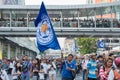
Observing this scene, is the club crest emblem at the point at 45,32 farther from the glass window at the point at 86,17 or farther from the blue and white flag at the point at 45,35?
the glass window at the point at 86,17

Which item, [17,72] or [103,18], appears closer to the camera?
[17,72]

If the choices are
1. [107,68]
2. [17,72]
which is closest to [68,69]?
[107,68]

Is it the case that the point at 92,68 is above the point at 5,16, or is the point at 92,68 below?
below

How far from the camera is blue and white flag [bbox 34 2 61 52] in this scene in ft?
46.2

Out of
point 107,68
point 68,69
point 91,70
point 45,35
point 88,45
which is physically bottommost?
point 88,45

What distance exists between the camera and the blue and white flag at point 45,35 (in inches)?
554

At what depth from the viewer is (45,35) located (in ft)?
47.7

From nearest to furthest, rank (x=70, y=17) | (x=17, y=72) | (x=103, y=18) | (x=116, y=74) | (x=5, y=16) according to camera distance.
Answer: (x=116, y=74) → (x=17, y=72) → (x=103, y=18) → (x=5, y=16) → (x=70, y=17)

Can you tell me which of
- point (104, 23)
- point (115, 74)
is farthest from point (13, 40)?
point (115, 74)

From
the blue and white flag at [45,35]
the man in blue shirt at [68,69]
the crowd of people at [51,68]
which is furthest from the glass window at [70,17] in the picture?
the man in blue shirt at [68,69]

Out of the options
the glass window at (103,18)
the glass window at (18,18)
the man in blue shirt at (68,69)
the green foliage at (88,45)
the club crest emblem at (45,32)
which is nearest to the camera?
the man in blue shirt at (68,69)

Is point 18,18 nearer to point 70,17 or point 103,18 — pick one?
point 70,17

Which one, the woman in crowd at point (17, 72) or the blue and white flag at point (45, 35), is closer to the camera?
the blue and white flag at point (45, 35)

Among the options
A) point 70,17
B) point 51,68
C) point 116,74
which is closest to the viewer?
point 116,74
